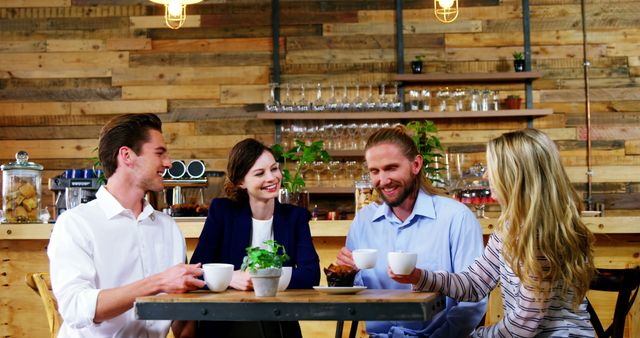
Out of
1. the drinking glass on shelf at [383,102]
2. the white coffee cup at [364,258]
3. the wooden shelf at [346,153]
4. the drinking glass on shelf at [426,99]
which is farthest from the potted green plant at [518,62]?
the white coffee cup at [364,258]

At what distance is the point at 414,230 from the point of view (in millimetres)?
2955

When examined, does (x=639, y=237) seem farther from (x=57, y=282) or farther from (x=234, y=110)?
(x=234, y=110)

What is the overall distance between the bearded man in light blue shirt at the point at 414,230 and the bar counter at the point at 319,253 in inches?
46.0

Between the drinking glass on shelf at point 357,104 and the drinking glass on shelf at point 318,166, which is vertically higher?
the drinking glass on shelf at point 357,104

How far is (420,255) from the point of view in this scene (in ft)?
9.61

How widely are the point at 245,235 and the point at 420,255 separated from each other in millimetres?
611

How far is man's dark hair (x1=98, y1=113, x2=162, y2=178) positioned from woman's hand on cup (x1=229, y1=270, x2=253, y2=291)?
0.55 metres

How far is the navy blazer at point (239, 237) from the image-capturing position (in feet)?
9.95

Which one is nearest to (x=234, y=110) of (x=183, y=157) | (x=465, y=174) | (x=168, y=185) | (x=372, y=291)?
(x=183, y=157)

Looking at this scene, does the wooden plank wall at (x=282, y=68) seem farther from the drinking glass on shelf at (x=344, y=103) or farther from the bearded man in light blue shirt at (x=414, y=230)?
the bearded man in light blue shirt at (x=414, y=230)

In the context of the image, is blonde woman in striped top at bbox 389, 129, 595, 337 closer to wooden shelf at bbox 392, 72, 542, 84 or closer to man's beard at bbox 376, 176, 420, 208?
man's beard at bbox 376, 176, 420, 208

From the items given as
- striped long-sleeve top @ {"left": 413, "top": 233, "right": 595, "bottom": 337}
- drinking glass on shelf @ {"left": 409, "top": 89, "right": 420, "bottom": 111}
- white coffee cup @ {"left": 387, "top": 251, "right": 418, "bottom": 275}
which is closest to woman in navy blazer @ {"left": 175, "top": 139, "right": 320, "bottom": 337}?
striped long-sleeve top @ {"left": 413, "top": 233, "right": 595, "bottom": 337}

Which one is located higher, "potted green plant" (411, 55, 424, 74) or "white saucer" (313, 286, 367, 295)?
"potted green plant" (411, 55, 424, 74)

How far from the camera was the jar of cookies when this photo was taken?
4484 millimetres
